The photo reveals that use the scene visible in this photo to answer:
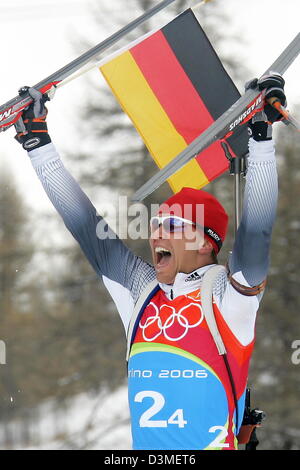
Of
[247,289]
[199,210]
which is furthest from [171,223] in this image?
[247,289]

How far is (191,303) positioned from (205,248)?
215mm

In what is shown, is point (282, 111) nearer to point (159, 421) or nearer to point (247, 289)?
point (247, 289)

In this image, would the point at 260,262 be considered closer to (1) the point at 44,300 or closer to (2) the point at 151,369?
(2) the point at 151,369

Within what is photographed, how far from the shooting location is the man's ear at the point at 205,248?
8.98 ft

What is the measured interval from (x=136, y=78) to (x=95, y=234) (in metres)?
0.84

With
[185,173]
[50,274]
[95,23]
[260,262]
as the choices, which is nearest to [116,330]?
[50,274]

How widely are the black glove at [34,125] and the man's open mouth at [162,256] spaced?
0.59m

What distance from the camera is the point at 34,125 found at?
2.86 metres

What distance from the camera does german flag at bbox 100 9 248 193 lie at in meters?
3.31

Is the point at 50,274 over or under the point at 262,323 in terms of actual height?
over

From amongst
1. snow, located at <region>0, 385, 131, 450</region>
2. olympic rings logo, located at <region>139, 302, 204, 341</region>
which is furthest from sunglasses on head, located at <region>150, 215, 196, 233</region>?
snow, located at <region>0, 385, 131, 450</region>

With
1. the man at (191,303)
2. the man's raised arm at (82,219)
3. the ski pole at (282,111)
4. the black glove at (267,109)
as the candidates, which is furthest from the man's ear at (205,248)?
the ski pole at (282,111)

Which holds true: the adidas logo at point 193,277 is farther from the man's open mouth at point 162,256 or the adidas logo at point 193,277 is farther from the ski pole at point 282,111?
the ski pole at point 282,111

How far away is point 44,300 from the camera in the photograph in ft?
49.3
